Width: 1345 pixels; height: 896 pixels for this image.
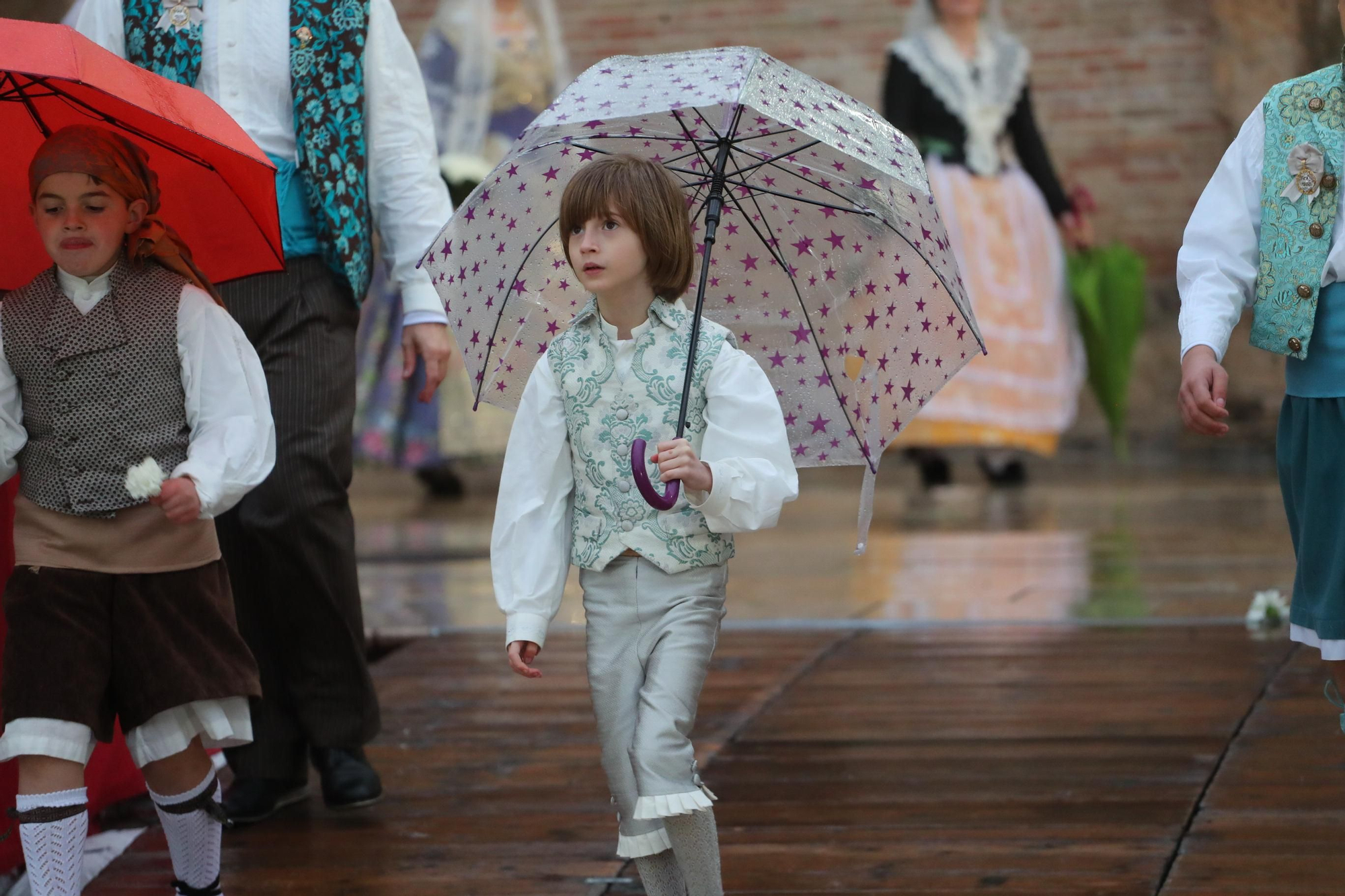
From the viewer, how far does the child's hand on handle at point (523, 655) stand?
239 cm

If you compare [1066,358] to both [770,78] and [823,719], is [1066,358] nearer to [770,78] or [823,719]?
[823,719]

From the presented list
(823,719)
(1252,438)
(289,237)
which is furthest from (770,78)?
(1252,438)

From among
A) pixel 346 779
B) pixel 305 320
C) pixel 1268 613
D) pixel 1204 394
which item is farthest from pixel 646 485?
pixel 1268 613

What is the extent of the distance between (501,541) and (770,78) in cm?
71

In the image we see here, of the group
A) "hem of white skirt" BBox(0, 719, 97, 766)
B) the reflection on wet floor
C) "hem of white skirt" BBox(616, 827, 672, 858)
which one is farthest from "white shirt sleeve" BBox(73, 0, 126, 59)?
the reflection on wet floor

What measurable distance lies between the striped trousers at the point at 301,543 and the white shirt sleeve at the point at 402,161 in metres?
0.14

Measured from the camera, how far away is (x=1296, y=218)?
2.54 m

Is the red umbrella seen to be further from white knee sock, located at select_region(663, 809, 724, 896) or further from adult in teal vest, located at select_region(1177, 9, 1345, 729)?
adult in teal vest, located at select_region(1177, 9, 1345, 729)

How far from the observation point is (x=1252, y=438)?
10148mm

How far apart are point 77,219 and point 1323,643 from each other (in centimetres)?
178

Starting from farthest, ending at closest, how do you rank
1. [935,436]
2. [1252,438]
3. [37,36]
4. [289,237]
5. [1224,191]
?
[1252,438] < [935,436] < [289,237] < [1224,191] < [37,36]

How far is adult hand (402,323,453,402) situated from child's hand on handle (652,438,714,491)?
1.00 metres

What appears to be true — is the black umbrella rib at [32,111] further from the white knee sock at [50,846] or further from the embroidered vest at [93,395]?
the white knee sock at [50,846]

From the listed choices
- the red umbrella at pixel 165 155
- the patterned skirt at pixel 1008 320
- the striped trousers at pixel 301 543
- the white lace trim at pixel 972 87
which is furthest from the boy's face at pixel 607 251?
the white lace trim at pixel 972 87
